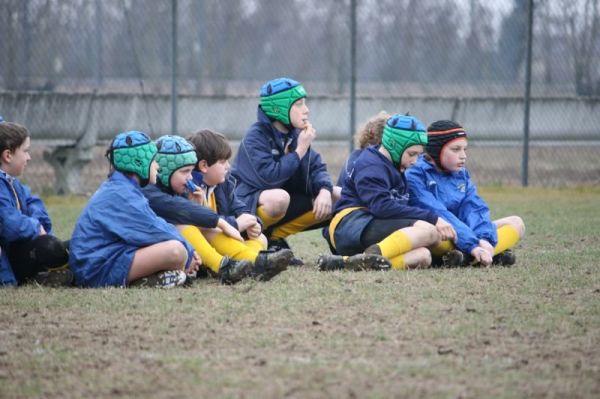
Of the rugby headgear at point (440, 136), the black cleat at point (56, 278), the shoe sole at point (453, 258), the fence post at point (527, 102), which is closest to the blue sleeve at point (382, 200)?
the shoe sole at point (453, 258)

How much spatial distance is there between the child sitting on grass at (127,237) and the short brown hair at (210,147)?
0.69 m

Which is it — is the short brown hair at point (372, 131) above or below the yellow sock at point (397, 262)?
above

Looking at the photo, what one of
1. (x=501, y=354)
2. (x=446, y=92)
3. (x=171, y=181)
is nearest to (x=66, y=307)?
(x=171, y=181)

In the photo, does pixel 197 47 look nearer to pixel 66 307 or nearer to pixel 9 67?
pixel 9 67

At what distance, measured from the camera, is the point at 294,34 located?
51.8 feet

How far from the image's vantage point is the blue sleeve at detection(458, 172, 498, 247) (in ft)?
23.7

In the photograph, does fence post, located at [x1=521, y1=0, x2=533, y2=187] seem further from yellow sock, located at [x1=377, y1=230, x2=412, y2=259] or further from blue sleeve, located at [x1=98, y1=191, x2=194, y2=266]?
blue sleeve, located at [x1=98, y1=191, x2=194, y2=266]

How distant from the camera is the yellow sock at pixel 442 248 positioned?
281 inches

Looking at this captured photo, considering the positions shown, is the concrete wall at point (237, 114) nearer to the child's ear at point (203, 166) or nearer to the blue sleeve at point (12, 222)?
the child's ear at point (203, 166)

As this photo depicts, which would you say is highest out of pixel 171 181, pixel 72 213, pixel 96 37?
pixel 96 37

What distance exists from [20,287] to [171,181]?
1163 mm

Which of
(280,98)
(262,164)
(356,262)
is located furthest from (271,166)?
(356,262)

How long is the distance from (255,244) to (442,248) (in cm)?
133

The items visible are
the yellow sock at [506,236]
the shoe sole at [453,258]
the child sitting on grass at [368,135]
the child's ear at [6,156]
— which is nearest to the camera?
the child's ear at [6,156]
